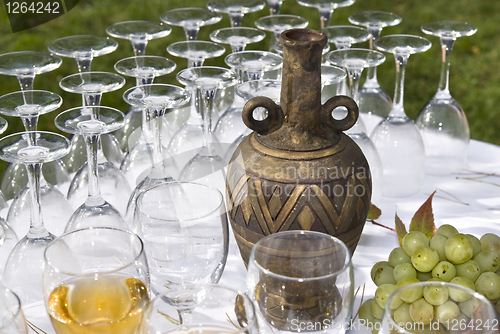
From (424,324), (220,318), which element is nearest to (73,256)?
(220,318)

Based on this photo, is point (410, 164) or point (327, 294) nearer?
point (327, 294)

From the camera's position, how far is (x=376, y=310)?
84 centimetres

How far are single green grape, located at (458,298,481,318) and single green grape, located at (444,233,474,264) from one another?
205 mm

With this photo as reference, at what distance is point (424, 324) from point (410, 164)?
650mm

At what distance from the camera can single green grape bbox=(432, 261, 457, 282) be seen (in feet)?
2.81

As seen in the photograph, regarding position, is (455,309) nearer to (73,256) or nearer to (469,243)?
(469,243)

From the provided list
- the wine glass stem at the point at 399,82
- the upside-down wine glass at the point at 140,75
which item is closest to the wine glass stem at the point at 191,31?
the upside-down wine glass at the point at 140,75

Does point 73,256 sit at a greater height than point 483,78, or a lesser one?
greater

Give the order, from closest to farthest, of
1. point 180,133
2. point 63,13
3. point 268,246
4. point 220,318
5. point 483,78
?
point 220,318
point 268,246
point 180,133
point 483,78
point 63,13

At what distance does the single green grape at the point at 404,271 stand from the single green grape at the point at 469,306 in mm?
215

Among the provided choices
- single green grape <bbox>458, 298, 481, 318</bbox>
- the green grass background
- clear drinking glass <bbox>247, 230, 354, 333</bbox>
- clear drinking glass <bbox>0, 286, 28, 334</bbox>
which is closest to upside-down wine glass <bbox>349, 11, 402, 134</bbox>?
clear drinking glass <bbox>247, 230, 354, 333</bbox>

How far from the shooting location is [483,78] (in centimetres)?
342

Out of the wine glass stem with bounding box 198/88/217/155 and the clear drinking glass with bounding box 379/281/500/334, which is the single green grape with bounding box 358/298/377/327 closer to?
the clear drinking glass with bounding box 379/281/500/334

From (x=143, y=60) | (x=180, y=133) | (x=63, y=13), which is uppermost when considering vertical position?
(x=143, y=60)
